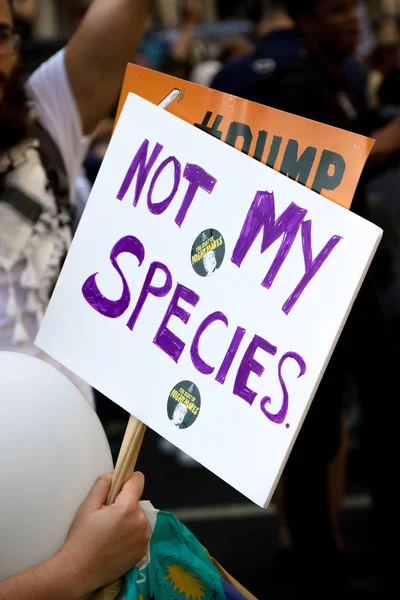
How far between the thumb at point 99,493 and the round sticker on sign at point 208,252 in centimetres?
23

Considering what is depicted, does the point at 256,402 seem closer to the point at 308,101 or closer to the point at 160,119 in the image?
the point at 160,119

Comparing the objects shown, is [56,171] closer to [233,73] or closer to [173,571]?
[173,571]

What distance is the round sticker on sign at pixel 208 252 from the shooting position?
0.86 metres

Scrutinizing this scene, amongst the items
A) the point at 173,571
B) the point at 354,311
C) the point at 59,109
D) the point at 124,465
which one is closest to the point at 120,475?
the point at 124,465

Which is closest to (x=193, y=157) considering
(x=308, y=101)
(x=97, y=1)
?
(x=97, y=1)

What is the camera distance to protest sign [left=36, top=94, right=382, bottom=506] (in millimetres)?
806

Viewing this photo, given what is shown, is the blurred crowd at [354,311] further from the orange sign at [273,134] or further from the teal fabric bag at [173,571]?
the teal fabric bag at [173,571]

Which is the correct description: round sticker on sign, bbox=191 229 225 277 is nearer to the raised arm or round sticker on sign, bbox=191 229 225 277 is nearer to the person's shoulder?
the raised arm

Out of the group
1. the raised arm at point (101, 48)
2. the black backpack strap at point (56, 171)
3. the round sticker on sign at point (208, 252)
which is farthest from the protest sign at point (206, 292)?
the raised arm at point (101, 48)

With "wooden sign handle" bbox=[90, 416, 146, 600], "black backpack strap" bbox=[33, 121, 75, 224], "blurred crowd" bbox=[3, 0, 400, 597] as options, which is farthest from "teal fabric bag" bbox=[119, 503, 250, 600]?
"blurred crowd" bbox=[3, 0, 400, 597]

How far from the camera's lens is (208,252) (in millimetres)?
867

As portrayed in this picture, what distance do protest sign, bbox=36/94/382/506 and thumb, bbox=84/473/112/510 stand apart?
7 centimetres

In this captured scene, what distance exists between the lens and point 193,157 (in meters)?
0.89

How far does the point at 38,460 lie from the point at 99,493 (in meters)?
0.08
